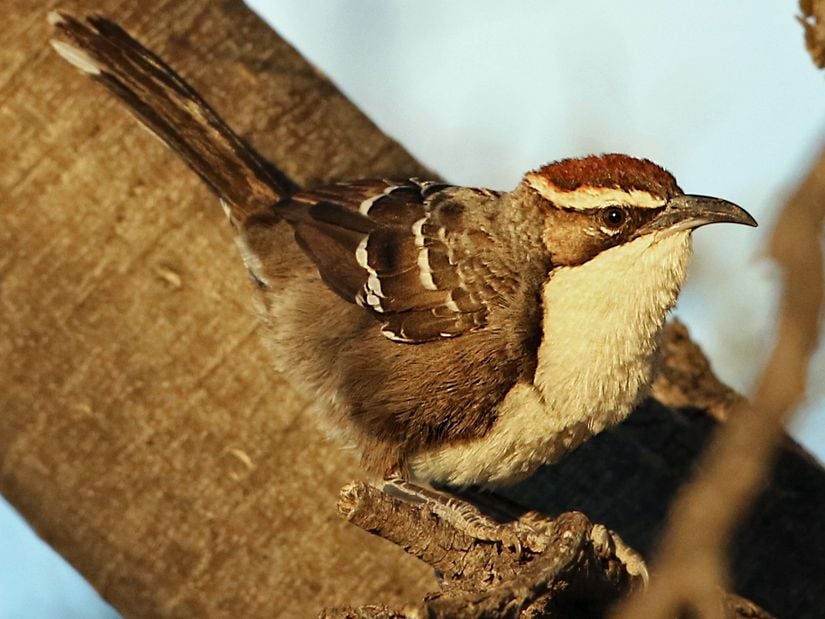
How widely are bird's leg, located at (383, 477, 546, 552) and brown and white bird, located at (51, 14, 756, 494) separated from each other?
0.26 ft

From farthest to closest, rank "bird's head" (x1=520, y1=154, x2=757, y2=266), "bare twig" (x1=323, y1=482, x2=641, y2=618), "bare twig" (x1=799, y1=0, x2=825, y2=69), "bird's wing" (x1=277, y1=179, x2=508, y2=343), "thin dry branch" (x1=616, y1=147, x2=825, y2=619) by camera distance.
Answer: "bird's wing" (x1=277, y1=179, x2=508, y2=343) → "bird's head" (x1=520, y1=154, x2=757, y2=266) → "bare twig" (x1=799, y1=0, x2=825, y2=69) → "bare twig" (x1=323, y1=482, x2=641, y2=618) → "thin dry branch" (x1=616, y1=147, x2=825, y2=619)

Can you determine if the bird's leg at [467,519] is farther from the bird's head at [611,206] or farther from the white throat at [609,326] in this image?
the bird's head at [611,206]

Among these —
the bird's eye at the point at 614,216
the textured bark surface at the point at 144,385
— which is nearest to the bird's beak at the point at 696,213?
the bird's eye at the point at 614,216

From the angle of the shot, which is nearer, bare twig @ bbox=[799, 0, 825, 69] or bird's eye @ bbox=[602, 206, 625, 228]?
bare twig @ bbox=[799, 0, 825, 69]

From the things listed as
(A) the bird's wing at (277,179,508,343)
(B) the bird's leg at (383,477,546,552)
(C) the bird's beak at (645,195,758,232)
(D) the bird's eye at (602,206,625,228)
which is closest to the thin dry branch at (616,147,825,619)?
(B) the bird's leg at (383,477,546,552)

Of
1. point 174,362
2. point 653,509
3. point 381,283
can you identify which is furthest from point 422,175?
point 653,509

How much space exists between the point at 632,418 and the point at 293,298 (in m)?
1.70

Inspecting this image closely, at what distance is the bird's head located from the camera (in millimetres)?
4406

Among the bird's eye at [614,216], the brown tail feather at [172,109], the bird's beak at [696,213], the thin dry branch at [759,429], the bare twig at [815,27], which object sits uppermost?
the bare twig at [815,27]

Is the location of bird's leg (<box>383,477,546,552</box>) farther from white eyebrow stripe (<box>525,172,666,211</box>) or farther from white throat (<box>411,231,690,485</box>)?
white eyebrow stripe (<box>525,172,666,211</box>)

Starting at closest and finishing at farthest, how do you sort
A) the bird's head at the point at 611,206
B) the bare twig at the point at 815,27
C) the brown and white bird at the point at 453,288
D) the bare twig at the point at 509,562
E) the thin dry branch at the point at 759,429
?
1. the thin dry branch at the point at 759,429
2. the bare twig at the point at 509,562
3. the bare twig at the point at 815,27
4. the bird's head at the point at 611,206
5. the brown and white bird at the point at 453,288

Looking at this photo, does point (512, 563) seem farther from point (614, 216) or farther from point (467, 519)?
point (614, 216)

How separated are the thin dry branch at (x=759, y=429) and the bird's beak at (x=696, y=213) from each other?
303 centimetres

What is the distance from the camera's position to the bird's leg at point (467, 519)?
4.07m
